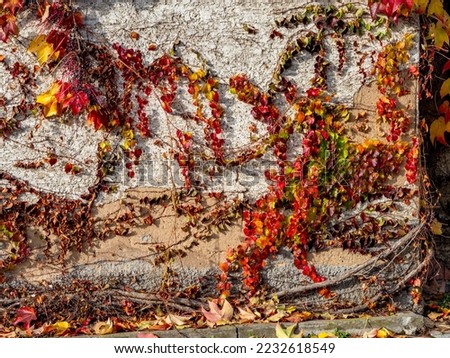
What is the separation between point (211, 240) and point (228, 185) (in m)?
0.38

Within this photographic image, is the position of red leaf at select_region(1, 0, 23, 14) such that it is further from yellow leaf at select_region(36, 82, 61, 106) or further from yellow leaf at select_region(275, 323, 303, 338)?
yellow leaf at select_region(275, 323, 303, 338)

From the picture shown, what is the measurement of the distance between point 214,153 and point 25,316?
5.32 feet

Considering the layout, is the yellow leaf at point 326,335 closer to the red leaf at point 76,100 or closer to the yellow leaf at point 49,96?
the red leaf at point 76,100

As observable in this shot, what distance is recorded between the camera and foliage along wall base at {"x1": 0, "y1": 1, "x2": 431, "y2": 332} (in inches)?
172

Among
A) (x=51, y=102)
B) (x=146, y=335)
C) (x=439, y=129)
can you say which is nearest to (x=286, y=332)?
(x=146, y=335)

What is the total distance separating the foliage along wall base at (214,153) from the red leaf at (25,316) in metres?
0.19

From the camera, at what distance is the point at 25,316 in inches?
172

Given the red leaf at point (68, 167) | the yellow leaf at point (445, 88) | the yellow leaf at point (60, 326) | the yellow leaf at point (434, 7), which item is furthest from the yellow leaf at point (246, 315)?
the yellow leaf at point (434, 7)

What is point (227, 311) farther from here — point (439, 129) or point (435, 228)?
point (439, 129)

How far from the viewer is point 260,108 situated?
439 cm

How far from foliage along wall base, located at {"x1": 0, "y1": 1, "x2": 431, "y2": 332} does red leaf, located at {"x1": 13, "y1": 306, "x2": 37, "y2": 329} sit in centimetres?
19

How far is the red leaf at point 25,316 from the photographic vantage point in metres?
4.36


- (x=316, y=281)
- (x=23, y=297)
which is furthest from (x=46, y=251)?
(x=316, y=281)

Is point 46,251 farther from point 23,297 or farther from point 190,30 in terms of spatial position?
point 190,30
